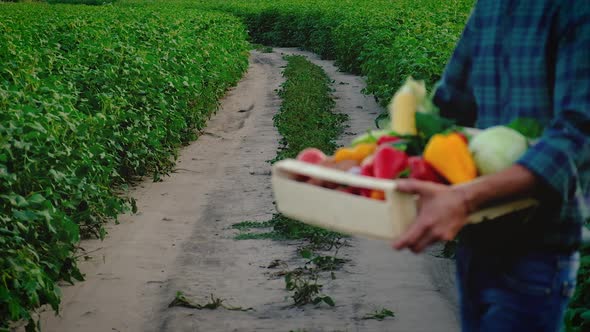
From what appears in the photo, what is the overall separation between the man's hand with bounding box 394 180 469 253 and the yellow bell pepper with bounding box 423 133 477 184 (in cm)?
11

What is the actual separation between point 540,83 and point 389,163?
0.44 metres

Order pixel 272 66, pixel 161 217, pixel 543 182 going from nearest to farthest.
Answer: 1. pixel 543 182
2. pixel 161 217
3. pixel 272 66

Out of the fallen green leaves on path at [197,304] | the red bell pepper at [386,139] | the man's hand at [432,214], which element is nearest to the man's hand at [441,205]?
the man's hand at [432,214]

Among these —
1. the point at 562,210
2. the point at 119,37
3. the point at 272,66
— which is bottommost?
the point at 272,66

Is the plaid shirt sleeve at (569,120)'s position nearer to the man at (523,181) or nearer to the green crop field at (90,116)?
the man at (523,181)

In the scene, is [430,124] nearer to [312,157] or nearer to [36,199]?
[312,157]

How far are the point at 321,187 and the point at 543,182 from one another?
46 cm

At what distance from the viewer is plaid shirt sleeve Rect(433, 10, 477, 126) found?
2.21 meters

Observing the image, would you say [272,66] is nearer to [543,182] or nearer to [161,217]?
[161,217]

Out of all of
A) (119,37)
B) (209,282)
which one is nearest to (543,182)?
(209,282)

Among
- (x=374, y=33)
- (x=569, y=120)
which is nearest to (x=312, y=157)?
(x=569, y=120)

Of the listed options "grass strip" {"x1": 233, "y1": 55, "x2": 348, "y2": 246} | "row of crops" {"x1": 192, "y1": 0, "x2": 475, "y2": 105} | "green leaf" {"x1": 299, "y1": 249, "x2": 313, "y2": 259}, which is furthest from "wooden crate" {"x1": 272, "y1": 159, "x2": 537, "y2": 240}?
"row of crops" {"x1": 192, "y1": 0, "x2": 475, "y2": 105}

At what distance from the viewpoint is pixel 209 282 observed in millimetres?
5844

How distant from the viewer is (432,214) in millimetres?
1583
